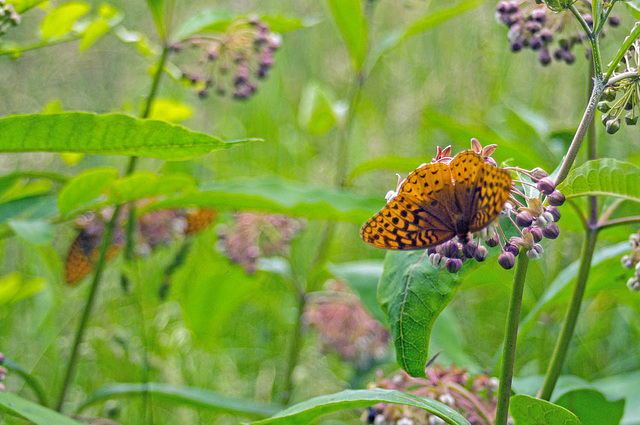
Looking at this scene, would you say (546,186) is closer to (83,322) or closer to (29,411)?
(29,411)

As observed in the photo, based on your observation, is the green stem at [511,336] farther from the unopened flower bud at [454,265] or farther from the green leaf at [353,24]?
the green leaf at [353,24]

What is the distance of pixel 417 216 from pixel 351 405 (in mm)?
315

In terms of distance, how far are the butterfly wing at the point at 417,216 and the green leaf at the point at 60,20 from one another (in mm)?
1127

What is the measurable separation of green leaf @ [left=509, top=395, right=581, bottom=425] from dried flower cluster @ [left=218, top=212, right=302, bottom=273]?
1380 millimetres

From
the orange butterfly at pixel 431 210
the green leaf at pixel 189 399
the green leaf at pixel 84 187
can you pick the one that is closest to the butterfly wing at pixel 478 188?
the orange butterfly at pixel 431 210

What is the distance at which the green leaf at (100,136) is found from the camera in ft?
3.41

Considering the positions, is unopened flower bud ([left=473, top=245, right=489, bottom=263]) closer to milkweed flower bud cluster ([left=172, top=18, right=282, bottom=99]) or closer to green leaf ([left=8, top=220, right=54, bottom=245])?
green leaf ([left=8, top=220, right=54, bottom=245])

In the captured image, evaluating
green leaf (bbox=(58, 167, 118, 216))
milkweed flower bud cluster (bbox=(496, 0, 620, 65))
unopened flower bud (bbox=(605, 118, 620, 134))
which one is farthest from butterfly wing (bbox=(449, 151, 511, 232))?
green leaf (bbox=(58, 167, 118, 216))

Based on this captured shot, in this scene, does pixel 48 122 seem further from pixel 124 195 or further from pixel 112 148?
pixel 124 195

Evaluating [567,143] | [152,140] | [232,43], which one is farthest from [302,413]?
[232,43]

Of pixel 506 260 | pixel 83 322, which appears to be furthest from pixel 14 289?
pixel 506 260

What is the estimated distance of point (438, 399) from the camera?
120cm

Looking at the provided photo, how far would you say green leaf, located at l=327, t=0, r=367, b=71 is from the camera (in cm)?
198

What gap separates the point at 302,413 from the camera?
92cm
